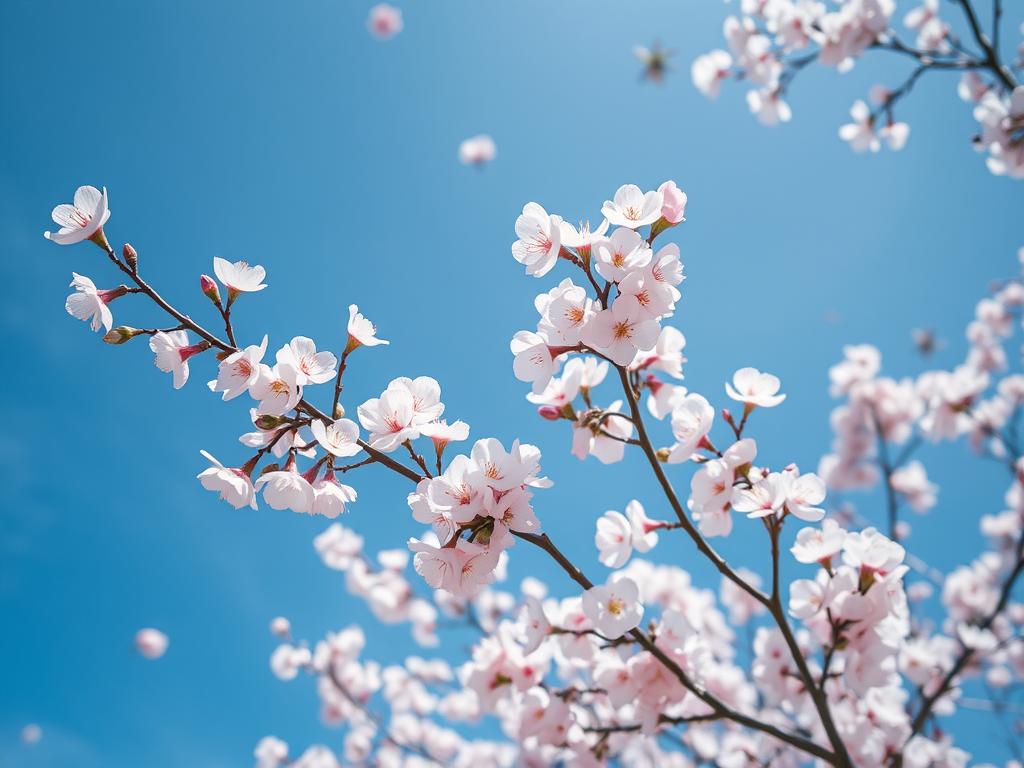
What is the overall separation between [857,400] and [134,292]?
9.00m

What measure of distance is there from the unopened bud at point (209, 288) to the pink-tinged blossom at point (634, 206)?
3.47 feet

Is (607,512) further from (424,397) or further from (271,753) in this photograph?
(271,753)

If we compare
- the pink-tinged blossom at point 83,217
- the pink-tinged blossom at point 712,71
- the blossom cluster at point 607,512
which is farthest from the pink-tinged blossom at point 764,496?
the pink-tinged blossom at point 712,71

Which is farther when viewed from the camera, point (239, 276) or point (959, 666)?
point (959, 666)

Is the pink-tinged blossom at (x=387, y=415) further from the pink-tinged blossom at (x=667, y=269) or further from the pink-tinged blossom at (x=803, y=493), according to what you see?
the pink-tinged blossom at (x=803, y=493)

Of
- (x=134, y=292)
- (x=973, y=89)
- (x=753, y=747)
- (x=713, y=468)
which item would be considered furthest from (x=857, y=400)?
(x=134, y=292)

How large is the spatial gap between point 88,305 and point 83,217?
0.24m

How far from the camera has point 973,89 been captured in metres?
4.90

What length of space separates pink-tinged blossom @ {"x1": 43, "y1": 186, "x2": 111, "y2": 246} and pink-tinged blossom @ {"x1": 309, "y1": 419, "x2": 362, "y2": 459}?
0.76 meters

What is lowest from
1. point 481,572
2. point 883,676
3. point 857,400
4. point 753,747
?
point 481,572

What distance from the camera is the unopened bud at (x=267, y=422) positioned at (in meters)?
1.45

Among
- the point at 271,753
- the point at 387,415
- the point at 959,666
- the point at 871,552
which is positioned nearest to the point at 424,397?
the point at 387,415

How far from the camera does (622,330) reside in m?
1.51

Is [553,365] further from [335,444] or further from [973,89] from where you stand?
[973,89]
